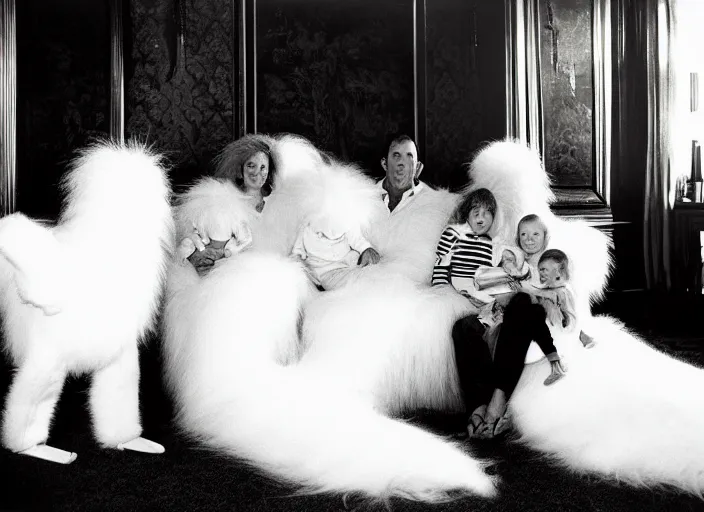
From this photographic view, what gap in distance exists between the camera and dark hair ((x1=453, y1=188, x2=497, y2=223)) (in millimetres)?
2357

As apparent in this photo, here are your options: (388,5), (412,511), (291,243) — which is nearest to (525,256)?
(291,243)

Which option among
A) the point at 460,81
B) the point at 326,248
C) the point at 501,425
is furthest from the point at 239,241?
the point at 460,81

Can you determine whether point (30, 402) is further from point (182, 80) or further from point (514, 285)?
point (182, 80)

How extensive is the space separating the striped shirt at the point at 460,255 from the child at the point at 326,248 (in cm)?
26

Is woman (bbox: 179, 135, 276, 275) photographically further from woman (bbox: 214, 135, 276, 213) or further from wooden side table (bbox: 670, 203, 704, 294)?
wooden side table (bbox: 670, 203, 704, 294)

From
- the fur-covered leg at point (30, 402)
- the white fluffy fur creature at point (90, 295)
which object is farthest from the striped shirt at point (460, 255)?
the fur-covered leg at point (30, 402)

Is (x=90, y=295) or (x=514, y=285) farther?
(x=514, y=285)

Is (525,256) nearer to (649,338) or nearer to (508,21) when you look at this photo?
(649,338)

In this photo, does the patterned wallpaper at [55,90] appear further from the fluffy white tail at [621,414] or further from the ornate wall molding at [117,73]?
the fluffy white tail at [621,414]

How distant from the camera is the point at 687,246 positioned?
405 cm

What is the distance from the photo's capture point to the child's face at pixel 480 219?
235 cm

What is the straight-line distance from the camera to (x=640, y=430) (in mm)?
1713

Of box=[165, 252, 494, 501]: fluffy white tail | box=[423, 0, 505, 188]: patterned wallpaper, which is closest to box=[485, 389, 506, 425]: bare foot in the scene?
box=[165, 252, 494, 501]: fluffy white tail

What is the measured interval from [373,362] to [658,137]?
288cm
